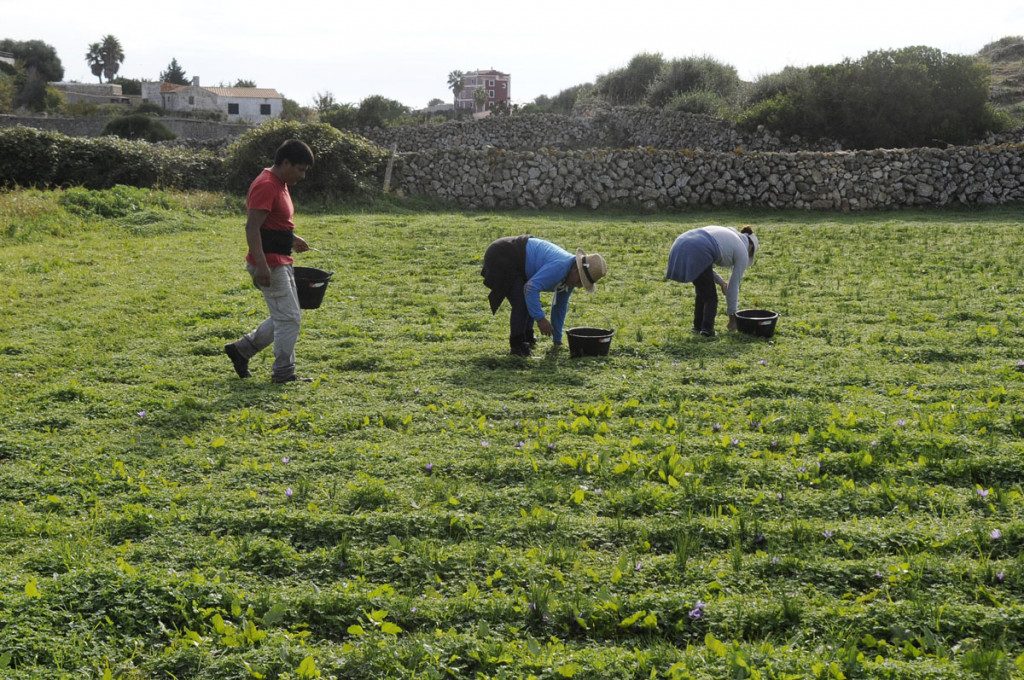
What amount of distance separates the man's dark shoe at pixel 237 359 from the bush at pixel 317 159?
1435 cm

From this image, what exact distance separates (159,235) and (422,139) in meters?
18.0

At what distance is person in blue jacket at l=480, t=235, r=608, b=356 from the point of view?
8352 mm

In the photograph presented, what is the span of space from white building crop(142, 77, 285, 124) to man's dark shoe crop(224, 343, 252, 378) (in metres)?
84.0

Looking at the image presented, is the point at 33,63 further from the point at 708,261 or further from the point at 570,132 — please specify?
the point at 708,261

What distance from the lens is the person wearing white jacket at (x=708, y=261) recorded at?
9344mm

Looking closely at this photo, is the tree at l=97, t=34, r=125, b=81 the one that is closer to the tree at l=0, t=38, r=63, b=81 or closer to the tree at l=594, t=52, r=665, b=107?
the tree at l=0, t=38, r=63, b=81

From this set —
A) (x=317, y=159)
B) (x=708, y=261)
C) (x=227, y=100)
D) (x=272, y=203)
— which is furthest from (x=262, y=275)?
A: (x=227, y=100)

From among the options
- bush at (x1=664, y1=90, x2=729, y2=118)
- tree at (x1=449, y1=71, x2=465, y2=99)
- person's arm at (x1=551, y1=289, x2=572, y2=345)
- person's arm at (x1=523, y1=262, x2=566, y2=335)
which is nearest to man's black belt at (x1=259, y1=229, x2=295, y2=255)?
person's arm at (x1=523, y1=262, x2=566, y2=335)

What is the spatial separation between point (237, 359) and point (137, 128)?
39833 mm

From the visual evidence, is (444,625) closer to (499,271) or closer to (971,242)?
(499,271)

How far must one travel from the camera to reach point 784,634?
4.00m

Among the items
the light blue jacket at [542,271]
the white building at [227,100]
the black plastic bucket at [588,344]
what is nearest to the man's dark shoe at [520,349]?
the light blue jacket at [542,271]

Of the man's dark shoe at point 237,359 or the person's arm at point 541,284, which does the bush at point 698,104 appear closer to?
the person's arm at point 541,284

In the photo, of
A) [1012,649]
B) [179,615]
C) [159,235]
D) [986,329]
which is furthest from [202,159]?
[1012,649]
